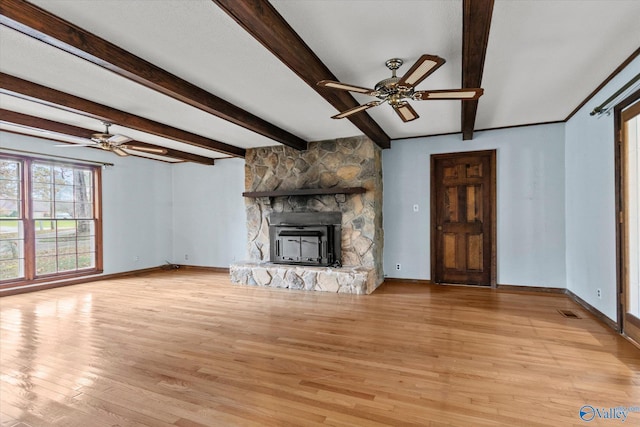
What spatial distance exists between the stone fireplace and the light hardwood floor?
0.81 metres

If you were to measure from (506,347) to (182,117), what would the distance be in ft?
14.2

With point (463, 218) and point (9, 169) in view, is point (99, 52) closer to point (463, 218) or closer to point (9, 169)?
point (9, 169)

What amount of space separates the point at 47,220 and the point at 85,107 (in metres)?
3.25

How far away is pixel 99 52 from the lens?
226 centimetres

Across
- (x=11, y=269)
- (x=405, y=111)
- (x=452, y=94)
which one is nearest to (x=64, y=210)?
(x=11, y=269)

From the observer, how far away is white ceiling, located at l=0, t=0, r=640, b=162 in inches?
78.4

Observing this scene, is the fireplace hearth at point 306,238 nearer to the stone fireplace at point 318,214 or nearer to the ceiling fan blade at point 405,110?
the stone fireplace at point 318,214

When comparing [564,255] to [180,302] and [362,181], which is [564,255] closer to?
[362,181]

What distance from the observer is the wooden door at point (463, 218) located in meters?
5.00

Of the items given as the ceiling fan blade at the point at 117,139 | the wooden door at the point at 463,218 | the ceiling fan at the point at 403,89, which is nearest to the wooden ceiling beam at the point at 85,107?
the ceiling fan blade at the point at 117,139

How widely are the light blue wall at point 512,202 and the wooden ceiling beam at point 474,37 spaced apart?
2506 millimetres

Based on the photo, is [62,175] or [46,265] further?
[62,175]

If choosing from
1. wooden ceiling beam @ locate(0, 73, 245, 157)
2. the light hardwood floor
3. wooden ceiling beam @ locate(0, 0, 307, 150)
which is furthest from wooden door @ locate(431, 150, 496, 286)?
wooden ceiling beam @ locate(0, 73, 245, 157)

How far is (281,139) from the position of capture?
478 cm
